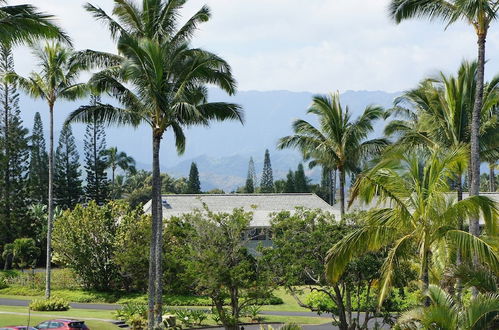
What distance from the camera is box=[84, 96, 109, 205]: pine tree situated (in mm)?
75500

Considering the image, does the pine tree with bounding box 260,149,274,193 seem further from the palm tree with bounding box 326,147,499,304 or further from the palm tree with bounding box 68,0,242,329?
the palm tree with bounding box 326,147,499,304

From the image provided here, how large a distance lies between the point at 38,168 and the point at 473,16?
68898 millimetres

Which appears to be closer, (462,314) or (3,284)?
(462,314)

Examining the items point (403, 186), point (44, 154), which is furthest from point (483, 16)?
point (44, 154)

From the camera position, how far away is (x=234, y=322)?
2575cm

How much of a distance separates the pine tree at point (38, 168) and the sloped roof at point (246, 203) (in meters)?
27.2

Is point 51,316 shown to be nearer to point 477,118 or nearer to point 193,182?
point 477,118

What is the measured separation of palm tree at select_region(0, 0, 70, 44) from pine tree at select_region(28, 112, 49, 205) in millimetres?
59499

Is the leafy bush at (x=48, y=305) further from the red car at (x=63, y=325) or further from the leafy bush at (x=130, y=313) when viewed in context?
the red car at (x=63, y=325)

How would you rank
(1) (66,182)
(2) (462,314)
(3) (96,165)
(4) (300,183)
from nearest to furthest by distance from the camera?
(2) (462,314) < (1) (66,182) < (3) (96,165) < (4) (300,183)

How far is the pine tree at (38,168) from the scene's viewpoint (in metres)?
75.0

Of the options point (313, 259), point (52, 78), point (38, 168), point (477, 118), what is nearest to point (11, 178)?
point (38, 168)

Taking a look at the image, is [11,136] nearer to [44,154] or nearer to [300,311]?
[44,154]

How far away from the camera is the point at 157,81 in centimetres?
2397
